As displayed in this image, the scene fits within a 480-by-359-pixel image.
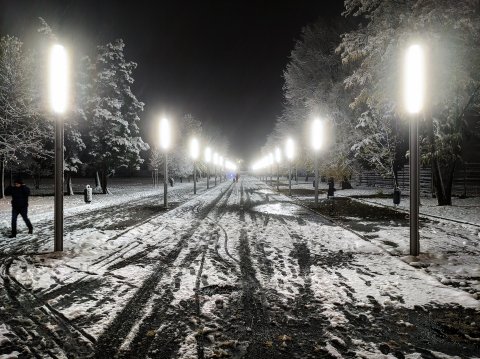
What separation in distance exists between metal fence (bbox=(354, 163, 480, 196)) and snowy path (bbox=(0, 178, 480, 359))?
2088 centimetres

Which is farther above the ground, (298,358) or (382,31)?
(382,31)

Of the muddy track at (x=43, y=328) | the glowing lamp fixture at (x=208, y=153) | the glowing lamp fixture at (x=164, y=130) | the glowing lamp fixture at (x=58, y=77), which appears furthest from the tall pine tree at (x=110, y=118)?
the muddy track at (x=43, y=328)

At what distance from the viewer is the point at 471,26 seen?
39.2 ft

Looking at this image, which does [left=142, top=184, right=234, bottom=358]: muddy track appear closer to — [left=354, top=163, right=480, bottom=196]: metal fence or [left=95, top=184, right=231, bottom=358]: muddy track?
[left=95, top=184, right=231, bottom=358]: muddy track

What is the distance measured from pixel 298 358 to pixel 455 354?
1.63 m

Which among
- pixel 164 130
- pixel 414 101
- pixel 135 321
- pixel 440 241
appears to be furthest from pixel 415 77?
pixel 164 130

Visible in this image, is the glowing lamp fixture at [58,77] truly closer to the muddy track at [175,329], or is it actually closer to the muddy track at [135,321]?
the muddy track at [135,321]

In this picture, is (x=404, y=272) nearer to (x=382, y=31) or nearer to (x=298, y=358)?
(x=298, y=358)

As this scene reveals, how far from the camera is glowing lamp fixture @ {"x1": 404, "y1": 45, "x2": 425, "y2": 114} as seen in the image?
23.7 feet

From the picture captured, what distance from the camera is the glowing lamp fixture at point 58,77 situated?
7.82 metres

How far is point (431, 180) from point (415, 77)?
2113 cm

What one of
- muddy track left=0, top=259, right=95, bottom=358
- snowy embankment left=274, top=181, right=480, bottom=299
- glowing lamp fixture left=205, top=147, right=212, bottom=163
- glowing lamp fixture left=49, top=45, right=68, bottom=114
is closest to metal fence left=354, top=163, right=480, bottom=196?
snowy embankment left=274, top=181, right=480, bottom=299

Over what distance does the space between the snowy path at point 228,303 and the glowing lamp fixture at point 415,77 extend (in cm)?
331

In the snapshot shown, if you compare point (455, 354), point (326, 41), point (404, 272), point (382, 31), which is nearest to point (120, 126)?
point (326, 41)
